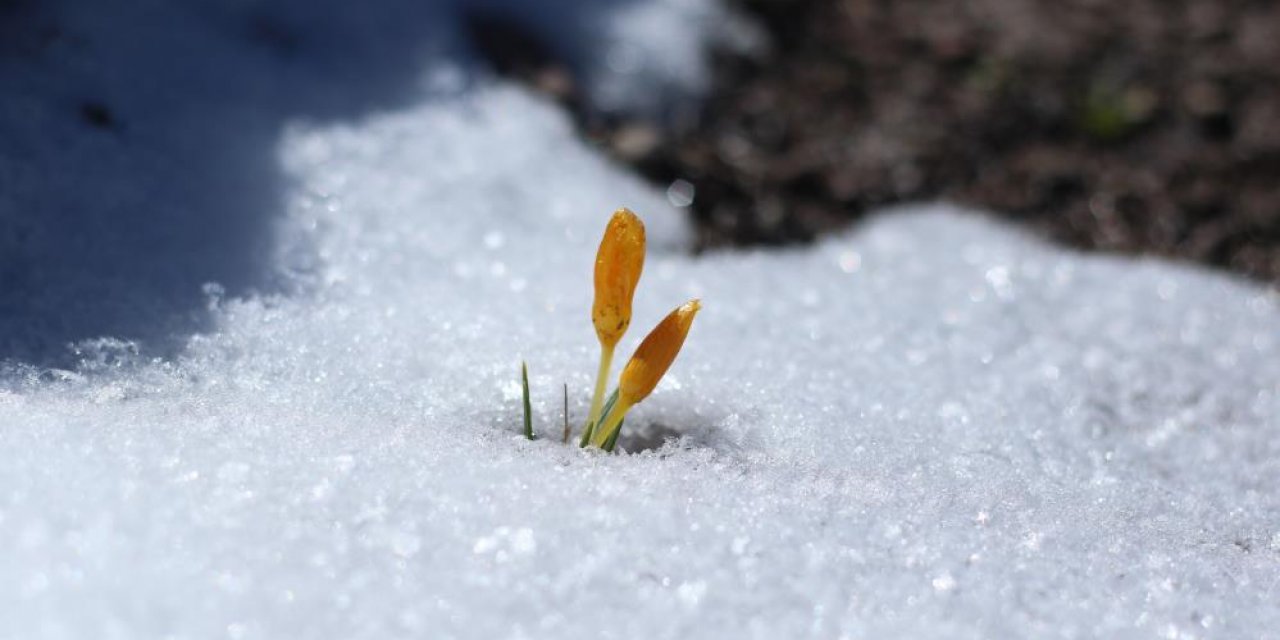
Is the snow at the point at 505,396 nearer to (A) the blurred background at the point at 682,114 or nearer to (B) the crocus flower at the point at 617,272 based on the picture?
(A) the blurred background at the point at 682,114

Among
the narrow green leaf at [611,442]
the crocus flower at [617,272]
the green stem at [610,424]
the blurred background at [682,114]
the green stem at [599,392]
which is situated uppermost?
the blurred background at [682,114]

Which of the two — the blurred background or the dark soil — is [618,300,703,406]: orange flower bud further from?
the dark soil

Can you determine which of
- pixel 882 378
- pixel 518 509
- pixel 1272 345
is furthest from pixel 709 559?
pixel 1272 345

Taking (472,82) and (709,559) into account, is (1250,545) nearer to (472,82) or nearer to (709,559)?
(709,559)

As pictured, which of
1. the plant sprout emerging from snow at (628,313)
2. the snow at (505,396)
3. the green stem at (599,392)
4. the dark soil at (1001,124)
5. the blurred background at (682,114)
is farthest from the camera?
the dark soil at (1001,124)

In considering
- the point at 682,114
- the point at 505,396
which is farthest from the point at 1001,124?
the point at 505,396

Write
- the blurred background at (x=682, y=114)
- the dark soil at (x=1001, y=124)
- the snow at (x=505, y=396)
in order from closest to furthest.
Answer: the snow at (x=505, y=396) < the blurred background at (x=682, y=114) < the dark soil at (x=1001, y=124)

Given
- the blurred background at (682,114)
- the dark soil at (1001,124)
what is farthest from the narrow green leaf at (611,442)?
the dark soil at (1001,124)

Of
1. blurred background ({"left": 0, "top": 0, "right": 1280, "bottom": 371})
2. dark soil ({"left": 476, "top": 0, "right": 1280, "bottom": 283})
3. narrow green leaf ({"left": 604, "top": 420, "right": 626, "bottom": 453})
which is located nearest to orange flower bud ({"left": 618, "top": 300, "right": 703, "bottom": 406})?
narrow green leaf ({"left": 604, "top": 420, "right": 626, "bottom": 453})
